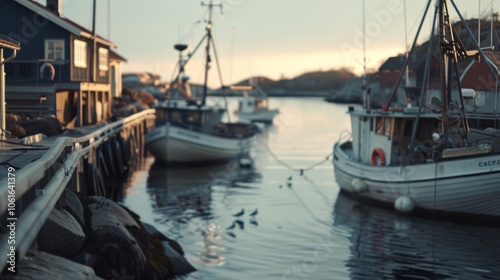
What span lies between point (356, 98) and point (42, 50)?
16425cm

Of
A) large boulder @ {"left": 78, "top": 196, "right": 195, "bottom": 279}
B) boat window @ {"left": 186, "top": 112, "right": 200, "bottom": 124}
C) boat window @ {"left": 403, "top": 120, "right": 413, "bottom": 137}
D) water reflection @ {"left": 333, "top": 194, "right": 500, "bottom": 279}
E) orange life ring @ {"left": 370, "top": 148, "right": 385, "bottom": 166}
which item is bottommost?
water reflection @ {"left": 333, "top": 194, "right": 500, "bottom": 279}

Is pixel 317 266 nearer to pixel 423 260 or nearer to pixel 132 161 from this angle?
pixel 423 260

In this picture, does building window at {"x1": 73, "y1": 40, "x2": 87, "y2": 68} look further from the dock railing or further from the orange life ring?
the dock railing

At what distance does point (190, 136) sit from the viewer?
39281mm

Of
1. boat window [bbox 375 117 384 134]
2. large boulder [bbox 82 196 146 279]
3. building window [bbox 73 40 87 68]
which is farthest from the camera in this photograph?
building window [bbox 73 40 87 68]

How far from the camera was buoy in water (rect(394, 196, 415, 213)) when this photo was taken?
2283cm

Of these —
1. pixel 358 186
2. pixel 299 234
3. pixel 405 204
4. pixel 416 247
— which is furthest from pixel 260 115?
pixel 416 247

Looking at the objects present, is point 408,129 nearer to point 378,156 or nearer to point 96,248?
point 378,156

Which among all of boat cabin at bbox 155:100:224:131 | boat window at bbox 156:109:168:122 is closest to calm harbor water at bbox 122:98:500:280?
boat cabin at bbox 155:100:224:131

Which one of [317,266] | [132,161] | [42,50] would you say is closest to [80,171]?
[317,266]

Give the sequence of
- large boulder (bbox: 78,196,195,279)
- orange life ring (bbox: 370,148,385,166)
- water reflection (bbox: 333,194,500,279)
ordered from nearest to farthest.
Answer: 1. large boulder (bbox: 78,196,195,279)
2. water reflection (bbox: 333,194,500,279)
3. orange life ring (bbox: 370,148,385,166)

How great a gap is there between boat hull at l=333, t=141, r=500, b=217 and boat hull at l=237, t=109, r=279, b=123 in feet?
234

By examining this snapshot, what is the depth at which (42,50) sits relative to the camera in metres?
31.2

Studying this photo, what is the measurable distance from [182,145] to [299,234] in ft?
63.5
